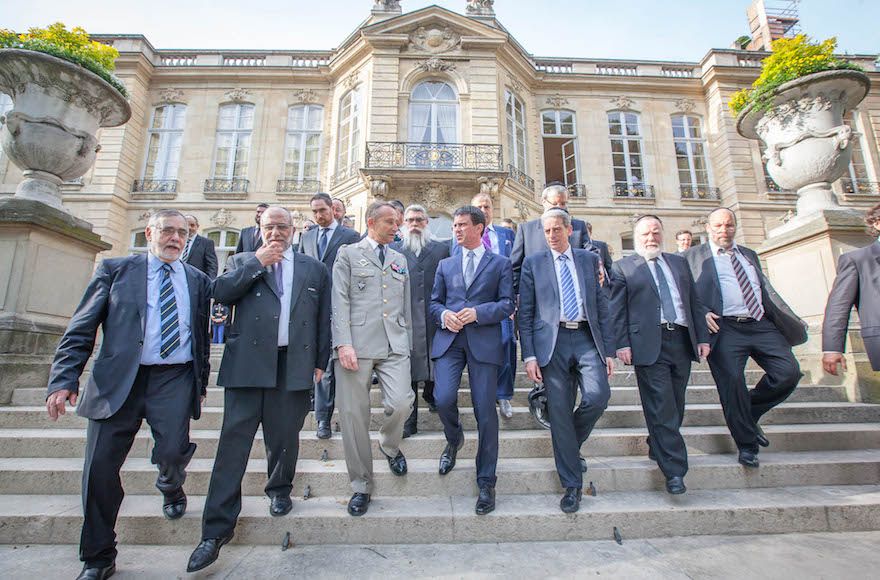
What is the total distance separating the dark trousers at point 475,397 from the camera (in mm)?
2883

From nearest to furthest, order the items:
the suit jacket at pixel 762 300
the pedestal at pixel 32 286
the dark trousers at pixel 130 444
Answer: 1. the dark trousers at pixel 130 444
2. the suit jacket at pixel 762 300
3. the pedestal at pixel 32 286

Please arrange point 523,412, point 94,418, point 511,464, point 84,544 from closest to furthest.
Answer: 1. point 84,544
2. point 94,418
3. point 511,464
4. point 523,412

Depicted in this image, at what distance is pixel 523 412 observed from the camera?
12.8 feet

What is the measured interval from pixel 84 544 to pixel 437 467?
2.11m

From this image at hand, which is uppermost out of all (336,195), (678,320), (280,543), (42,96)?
(336,195)

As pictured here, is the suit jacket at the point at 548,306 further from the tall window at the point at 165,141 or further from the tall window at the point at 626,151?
the tall window at the point at 165,141

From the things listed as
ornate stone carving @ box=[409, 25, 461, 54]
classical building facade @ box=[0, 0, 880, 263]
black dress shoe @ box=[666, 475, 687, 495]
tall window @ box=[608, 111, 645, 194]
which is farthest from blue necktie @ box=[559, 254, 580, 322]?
tall window @ box=[608, 111, 645, 194]

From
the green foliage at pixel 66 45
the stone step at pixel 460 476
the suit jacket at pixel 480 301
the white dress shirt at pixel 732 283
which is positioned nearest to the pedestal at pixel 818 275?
the stone step at pixel 460 476

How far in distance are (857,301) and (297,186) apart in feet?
49.2

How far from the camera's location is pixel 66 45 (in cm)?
520

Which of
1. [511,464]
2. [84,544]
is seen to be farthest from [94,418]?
[511,464]

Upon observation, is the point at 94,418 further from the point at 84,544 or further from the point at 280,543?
the point at 280,543

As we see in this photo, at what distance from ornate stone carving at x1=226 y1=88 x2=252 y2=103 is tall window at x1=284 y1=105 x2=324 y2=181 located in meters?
1.66

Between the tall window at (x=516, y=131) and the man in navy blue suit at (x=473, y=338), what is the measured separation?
11.9m
